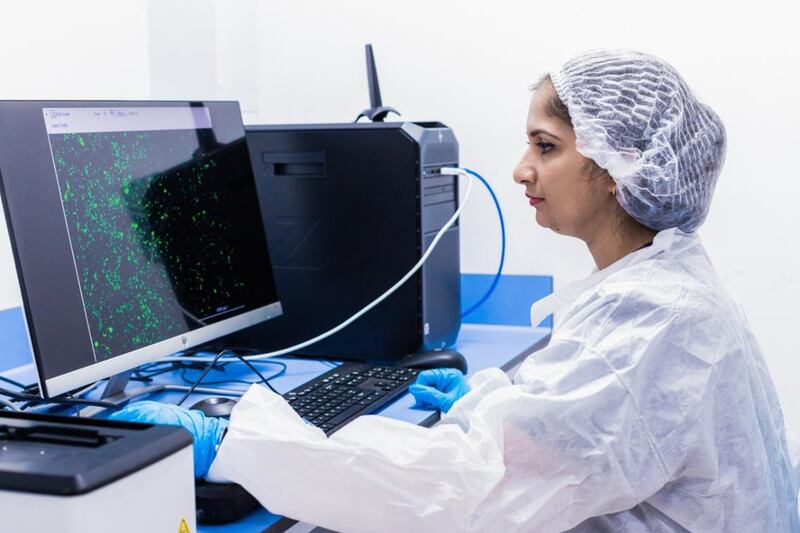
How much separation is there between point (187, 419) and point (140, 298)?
30 centimetres

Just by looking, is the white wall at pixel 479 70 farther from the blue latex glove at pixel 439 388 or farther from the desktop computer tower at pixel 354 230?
the blue latex glove at pixel 439 388

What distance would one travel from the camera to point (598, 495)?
104 cm

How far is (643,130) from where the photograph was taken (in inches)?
46.6

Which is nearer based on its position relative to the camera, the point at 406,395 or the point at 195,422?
the point at 195,422

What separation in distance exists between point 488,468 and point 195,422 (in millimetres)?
347

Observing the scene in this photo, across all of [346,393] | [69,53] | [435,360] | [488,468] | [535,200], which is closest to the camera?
[488,468]

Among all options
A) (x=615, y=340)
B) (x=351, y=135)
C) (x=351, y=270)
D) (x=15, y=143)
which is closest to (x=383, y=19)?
(x=351, y=135)

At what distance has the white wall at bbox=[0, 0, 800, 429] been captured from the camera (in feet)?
6.04

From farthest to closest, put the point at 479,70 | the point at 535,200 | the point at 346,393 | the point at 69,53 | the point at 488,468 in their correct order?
1. the point at 479,70
2. the point at 69,53
3. the point at 346,393
4. the point at 535,200
5. the point at 488,468

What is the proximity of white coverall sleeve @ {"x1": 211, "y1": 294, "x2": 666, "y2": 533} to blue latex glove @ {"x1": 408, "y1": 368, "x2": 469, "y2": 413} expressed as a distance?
1.08ft

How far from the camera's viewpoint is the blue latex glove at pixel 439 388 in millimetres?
1393

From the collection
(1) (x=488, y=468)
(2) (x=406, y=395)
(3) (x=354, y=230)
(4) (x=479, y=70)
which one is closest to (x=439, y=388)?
(2) (x=406, y=395)

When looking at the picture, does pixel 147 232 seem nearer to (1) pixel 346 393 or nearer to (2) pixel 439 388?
(1) pixel 346 393

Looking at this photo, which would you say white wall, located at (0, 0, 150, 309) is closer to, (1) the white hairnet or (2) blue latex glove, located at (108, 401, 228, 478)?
(2) blue latex glove, located at (108, 401, 228, 478)
